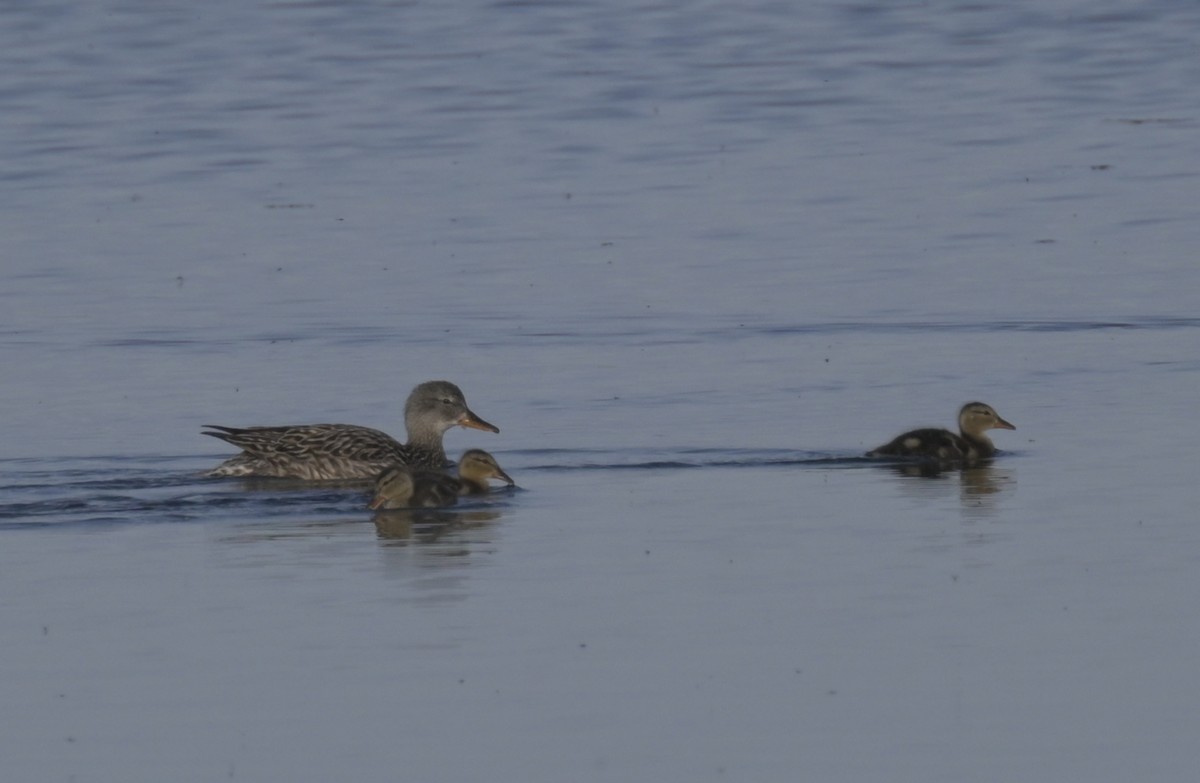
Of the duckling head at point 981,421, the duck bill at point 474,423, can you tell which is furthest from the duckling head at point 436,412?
the duckling head at point 981,421

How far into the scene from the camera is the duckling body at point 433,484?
41.5 feet

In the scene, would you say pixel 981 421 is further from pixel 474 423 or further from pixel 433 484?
pixel 433 484

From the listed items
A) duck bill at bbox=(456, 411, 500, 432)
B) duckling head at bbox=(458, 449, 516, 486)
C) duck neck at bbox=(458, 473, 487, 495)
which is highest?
duck bill at bbox=(456, 411, 500, 432)

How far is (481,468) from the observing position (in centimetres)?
1286

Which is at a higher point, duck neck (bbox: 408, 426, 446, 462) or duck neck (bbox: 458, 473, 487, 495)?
duck neck (bbox: 408, 426, 446, 462)

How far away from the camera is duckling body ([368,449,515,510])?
12.6 metres

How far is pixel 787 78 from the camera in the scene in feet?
95.7

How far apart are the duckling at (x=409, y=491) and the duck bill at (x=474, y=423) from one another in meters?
0.95

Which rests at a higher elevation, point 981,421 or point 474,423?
point 474,423

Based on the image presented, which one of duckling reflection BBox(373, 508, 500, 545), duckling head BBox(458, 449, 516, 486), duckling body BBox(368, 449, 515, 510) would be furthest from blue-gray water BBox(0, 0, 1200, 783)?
duckling body BBox(368, 449, 515, 510)

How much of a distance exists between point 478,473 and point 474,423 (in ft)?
3.71

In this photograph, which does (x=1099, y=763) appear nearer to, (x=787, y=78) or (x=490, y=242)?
(x=490, y=242)

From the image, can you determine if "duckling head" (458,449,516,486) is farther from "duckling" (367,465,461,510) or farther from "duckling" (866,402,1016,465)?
"duckling" (866,402,1016,465)

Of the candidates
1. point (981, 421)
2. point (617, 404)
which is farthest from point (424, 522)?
point (981, 421)
